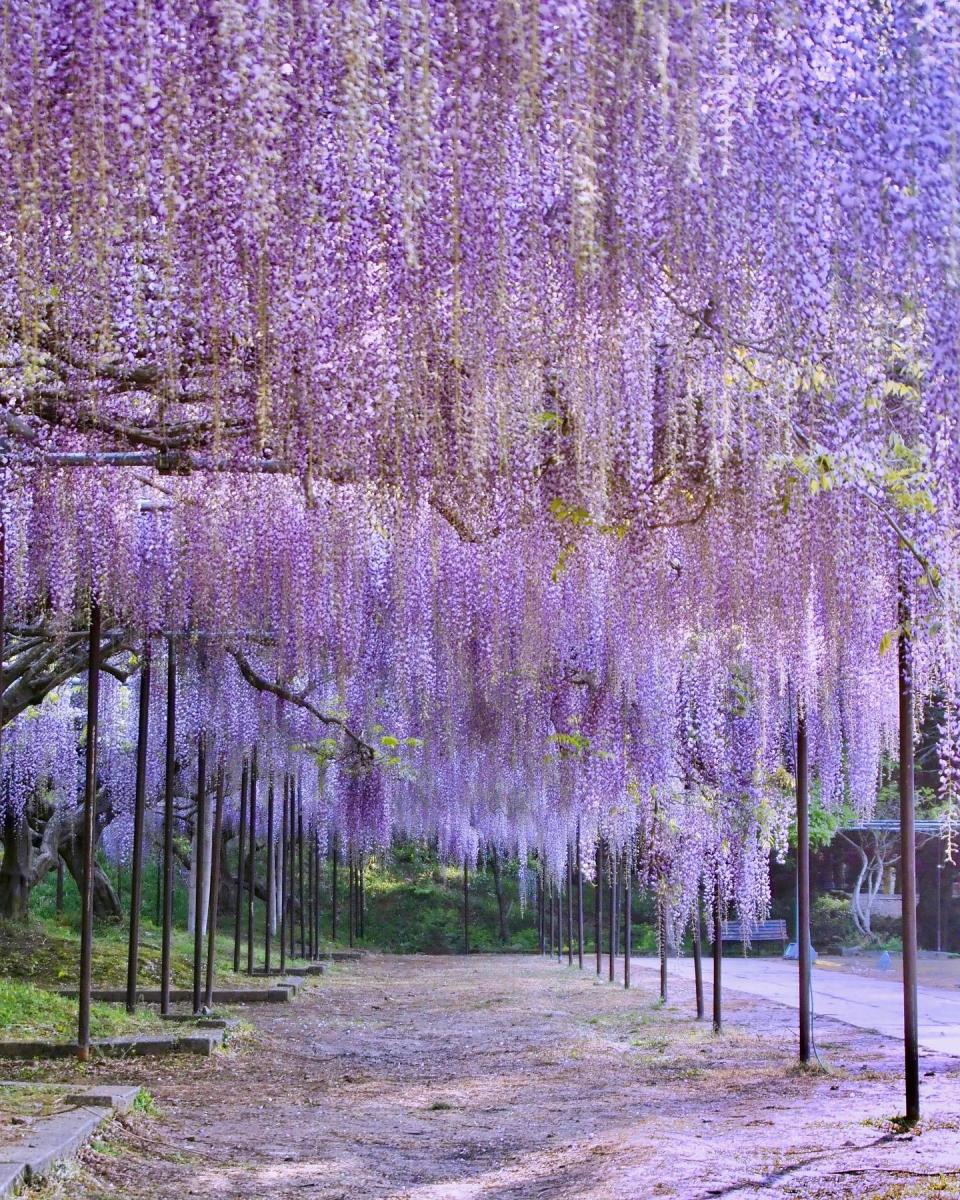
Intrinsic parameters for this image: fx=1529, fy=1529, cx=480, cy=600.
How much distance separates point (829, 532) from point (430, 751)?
7861 mm

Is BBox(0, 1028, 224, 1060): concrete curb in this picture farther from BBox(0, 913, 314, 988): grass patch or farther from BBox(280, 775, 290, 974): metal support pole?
BBox(280, 775, 290, 974): metal support pole

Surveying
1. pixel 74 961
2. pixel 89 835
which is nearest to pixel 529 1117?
pixel 89 835

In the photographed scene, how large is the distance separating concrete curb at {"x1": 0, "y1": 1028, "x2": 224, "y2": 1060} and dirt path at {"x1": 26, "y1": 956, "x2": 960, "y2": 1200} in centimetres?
21

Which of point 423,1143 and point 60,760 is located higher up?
point 60,760

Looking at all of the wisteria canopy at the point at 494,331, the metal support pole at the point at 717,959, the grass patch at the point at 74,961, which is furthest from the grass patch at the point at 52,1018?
the metal support pole at the point at 717,959

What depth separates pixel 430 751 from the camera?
561 inches

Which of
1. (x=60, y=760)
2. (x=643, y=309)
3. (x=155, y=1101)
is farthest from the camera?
(x=60, y=760)

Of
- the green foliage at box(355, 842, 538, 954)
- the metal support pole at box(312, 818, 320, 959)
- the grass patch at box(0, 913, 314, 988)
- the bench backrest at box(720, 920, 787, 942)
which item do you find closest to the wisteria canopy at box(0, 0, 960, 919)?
the grass patch at box(0, 913, 314, 988)

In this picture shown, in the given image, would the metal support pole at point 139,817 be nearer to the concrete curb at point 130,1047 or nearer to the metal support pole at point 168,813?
the metal support pole at point 168,813

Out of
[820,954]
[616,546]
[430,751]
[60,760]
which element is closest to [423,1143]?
[616,546]

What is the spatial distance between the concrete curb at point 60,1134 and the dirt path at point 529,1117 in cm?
10

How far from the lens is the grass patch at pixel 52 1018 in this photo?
9.38 metres

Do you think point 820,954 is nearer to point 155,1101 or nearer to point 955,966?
point 955,966

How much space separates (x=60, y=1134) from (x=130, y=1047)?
359cm
